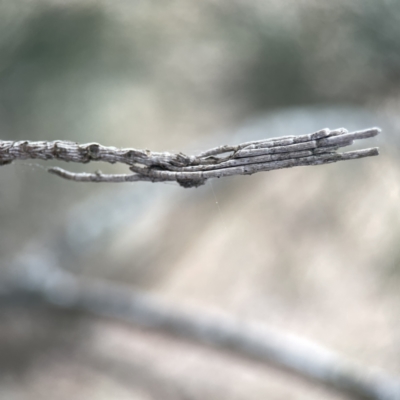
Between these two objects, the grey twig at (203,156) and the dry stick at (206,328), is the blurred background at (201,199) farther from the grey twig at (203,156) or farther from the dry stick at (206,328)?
the grey twig at (203,156)

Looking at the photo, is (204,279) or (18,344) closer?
(18,344)

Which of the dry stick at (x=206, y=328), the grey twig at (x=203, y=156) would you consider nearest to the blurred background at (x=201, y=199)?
the dry stick at (x=206, y=328)

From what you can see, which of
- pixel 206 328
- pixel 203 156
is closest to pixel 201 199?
pixel 206 328

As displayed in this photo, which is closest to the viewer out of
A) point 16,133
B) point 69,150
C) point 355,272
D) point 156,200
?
point 69,150

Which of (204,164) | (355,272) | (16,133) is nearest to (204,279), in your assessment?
(355,272)

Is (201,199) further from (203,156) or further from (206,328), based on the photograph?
(203,156)

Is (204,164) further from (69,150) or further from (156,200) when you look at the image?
(156,200)
